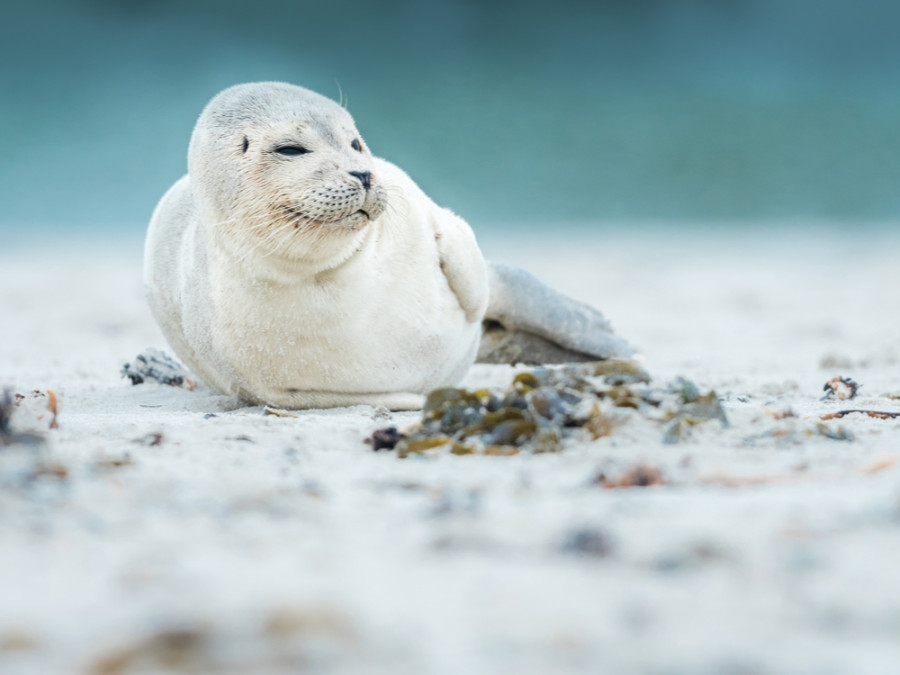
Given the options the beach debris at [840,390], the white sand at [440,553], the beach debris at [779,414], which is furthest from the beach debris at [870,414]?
the beach debris at [840,390]

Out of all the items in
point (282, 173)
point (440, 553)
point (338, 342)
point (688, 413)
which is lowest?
point (440, 553)

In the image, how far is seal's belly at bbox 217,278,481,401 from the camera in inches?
160

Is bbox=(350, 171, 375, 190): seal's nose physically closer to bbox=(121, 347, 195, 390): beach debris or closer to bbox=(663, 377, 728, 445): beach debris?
bbox=(663, 377, 728, 445): beach debris

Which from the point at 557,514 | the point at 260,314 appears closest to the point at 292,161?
the point at 260,314

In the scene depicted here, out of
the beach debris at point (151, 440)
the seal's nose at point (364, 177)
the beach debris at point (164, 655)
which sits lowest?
the beach debris at point (164, 655)

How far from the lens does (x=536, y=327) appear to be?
5.29 m

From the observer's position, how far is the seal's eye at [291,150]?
3.85 metres

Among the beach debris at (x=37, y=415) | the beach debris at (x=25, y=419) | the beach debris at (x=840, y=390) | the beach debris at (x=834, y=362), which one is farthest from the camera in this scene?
the beach debris at (x=834, y=362)

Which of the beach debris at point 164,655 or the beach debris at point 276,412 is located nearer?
the beach debris at point 164,655

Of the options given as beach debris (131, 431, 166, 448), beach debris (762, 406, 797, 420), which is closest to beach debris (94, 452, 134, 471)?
beach debris (131, 431, 166, 448)

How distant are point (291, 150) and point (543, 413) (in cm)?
143

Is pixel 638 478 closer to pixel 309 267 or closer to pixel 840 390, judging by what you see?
pixel 309 267

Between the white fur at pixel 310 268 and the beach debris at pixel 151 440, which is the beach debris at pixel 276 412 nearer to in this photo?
the white fur at pixel 310 268

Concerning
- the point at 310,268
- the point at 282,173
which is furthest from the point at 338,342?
A: the point at 282,173
